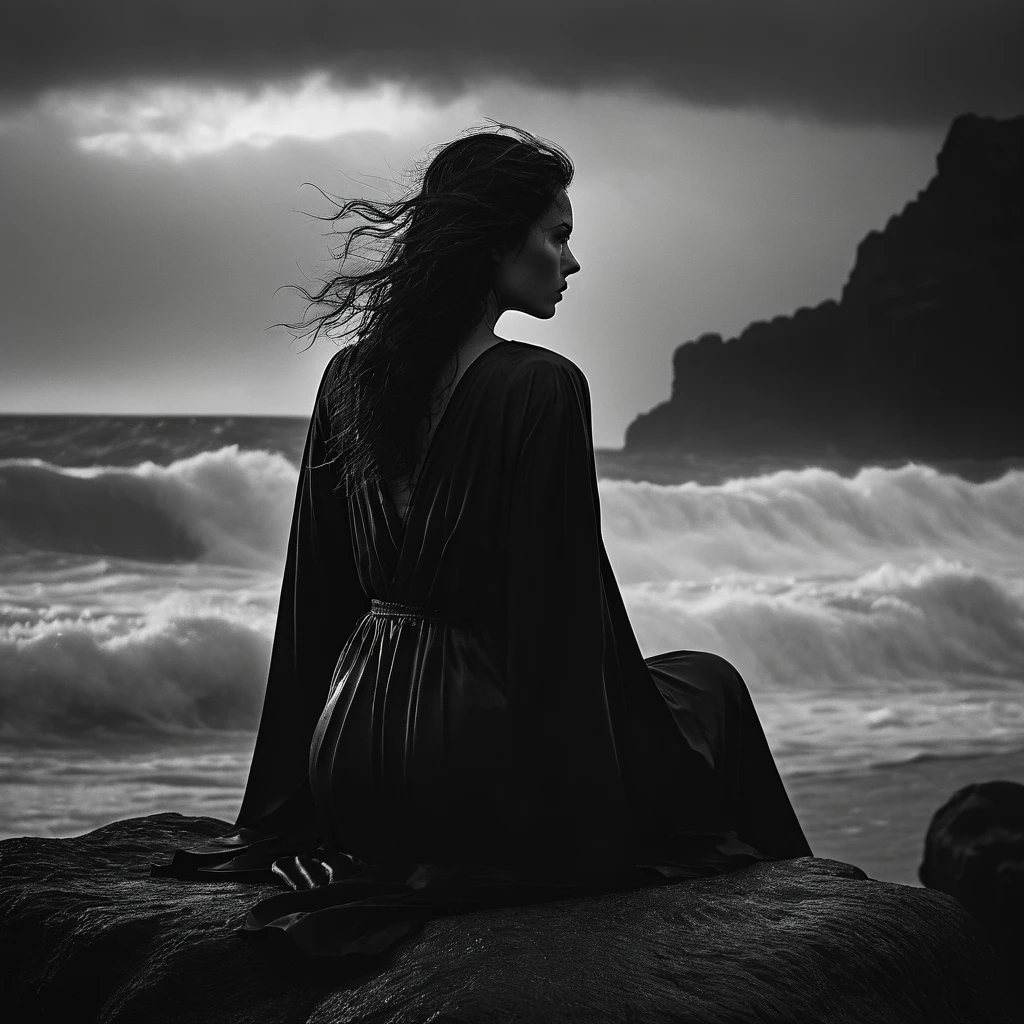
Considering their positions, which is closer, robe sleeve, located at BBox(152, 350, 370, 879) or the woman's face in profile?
the woman's face in profile

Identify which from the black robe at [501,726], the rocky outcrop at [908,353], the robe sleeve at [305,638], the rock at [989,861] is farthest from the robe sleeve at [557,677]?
the rocky outcrop at [908,353]

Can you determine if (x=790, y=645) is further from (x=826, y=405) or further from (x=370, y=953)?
(x=370, y=953)

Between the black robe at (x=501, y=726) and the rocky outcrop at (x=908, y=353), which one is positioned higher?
the rocky outcrop at (x=908, y=353)

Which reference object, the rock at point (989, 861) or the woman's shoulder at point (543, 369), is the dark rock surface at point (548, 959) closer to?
the woman's shoulder at point (543, 369)

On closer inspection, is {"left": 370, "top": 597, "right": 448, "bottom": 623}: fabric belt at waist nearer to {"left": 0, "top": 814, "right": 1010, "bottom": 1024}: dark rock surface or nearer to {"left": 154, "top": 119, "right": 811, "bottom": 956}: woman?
{"left": 154, "top": 119, "right": 811, "bottom": 956}: woman

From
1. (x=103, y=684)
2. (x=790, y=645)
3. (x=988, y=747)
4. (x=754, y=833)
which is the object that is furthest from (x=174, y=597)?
(x=754, y=833)

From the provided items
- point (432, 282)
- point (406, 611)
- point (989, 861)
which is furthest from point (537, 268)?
point (989, 861)

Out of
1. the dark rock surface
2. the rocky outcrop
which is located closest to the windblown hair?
the dark rock surface

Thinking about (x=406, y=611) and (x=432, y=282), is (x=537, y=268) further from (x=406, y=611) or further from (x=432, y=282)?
(x=406, y=611)

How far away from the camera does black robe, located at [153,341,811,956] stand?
160 centimetres

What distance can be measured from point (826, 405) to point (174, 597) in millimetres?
5081

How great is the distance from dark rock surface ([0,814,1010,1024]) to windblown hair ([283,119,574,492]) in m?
0.59

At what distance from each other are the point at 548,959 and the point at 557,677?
35 centimetres

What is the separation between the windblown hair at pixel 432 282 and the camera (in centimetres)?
175
